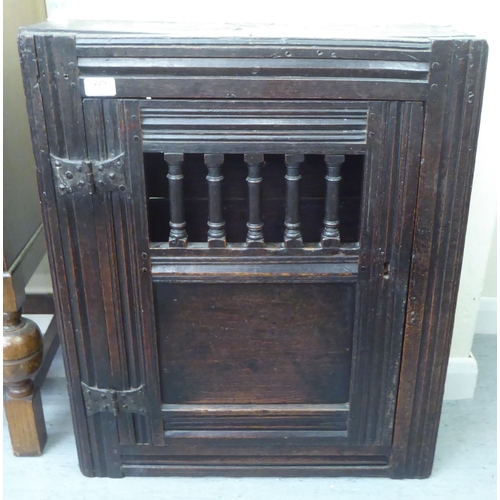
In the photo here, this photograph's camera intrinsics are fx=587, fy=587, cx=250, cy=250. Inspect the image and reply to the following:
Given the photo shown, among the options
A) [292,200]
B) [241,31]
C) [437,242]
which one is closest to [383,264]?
[437,242]

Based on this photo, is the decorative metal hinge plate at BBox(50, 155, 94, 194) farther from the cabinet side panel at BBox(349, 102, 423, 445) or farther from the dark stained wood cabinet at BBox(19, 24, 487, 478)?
the cabinet side panel at BBox(349, 102, 423, 445)

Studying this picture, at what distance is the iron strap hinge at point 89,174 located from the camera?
108 centimetres

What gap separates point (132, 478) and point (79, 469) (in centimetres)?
13

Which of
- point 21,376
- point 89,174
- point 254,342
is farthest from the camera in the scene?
point 21,376

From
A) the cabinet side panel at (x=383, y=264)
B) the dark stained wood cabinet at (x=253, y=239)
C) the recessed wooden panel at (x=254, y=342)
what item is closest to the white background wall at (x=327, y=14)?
the dark stained wood cabinet at (x=253, y=239)

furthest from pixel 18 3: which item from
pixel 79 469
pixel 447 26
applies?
pixel 79 469

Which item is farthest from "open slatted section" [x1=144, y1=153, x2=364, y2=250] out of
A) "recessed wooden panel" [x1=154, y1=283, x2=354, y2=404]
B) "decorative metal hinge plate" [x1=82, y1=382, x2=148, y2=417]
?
"decorative metal hinge plate" [x1=82, y1=382, x2=148, y2=417]

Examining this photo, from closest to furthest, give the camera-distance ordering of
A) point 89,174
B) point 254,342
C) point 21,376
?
point 89,174 < point 254,342 < point 21,376

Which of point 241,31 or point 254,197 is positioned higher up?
point 241,31

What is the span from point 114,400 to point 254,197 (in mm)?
547

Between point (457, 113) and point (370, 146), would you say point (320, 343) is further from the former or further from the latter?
point (457, 113)

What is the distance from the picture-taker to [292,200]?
1.13 m

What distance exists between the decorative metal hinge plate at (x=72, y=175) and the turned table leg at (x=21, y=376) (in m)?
0.30

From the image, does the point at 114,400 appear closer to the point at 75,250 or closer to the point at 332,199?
the point at 75,250
